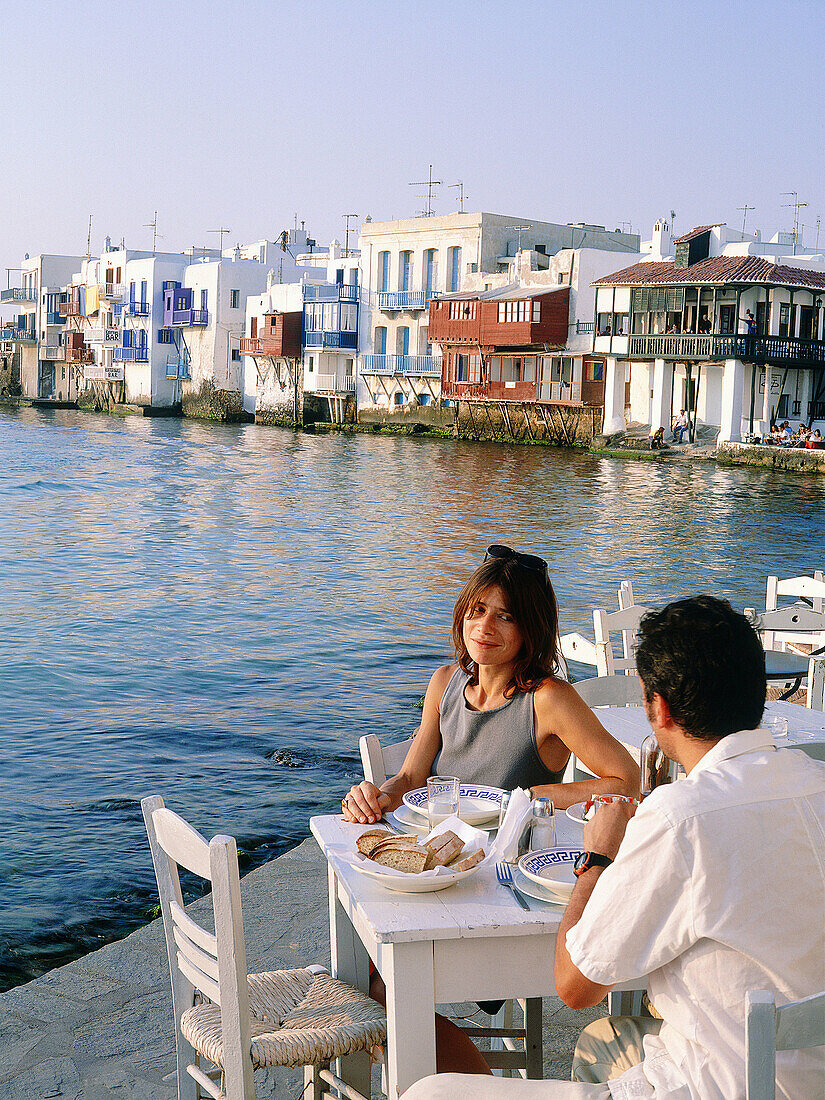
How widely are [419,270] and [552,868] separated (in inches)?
2137

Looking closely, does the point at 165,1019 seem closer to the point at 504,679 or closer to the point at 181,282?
the point at 504,679

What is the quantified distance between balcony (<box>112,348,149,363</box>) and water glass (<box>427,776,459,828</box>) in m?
70.1

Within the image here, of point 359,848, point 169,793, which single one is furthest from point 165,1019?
point 169,793

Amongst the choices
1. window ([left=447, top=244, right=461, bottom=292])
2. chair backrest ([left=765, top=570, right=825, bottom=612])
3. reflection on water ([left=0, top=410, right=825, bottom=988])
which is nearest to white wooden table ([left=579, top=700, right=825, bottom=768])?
chair backrest ([left=765, top=570, right=825, bottom=612])

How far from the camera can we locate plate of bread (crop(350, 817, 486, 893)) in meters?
2.27

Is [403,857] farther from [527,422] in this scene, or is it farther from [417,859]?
[527,422]

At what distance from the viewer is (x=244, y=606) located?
14375 mm

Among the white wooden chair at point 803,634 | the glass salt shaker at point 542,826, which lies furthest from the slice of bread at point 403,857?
the white wooden chair at point 803,634

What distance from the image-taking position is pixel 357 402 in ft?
190

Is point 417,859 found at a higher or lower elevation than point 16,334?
lower

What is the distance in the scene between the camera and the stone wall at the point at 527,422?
4653 centimetres

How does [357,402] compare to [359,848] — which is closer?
[359,848]

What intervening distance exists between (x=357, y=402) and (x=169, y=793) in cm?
5155

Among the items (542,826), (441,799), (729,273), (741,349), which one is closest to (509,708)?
(441,799)
